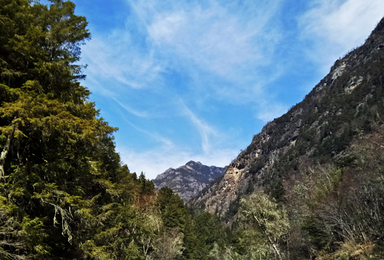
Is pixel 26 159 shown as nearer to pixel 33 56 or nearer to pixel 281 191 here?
pixel 33 56

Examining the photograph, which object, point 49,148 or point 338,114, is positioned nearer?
point 49,148

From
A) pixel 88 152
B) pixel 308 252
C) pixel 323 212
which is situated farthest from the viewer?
pixel 308 252

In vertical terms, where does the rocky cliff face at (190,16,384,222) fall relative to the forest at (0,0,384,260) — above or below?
above

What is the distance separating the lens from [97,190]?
59.7 ft

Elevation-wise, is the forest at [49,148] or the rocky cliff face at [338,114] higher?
the rocky cliff face at [338,114]

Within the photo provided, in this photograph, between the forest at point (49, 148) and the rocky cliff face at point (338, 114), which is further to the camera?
the rocky cliff face at point (338, 114)

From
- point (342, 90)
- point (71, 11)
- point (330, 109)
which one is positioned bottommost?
point (71, 11)

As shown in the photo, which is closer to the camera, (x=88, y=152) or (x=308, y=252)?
(x=88, y=152)

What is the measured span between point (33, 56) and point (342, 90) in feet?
549

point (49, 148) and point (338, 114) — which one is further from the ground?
point (338, 114)

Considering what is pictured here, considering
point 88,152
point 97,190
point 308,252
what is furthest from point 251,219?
point 88,152

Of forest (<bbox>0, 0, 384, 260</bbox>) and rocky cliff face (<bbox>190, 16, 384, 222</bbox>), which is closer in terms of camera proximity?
forest (<bbox>0, 0, 384, 260</bbox>)

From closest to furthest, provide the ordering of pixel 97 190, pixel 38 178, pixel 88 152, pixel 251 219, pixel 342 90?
pixel 38 178, pixel 88 152, pixel 97 190, pixel 251 219, pixel 342 90

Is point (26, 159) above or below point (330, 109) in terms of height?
below
